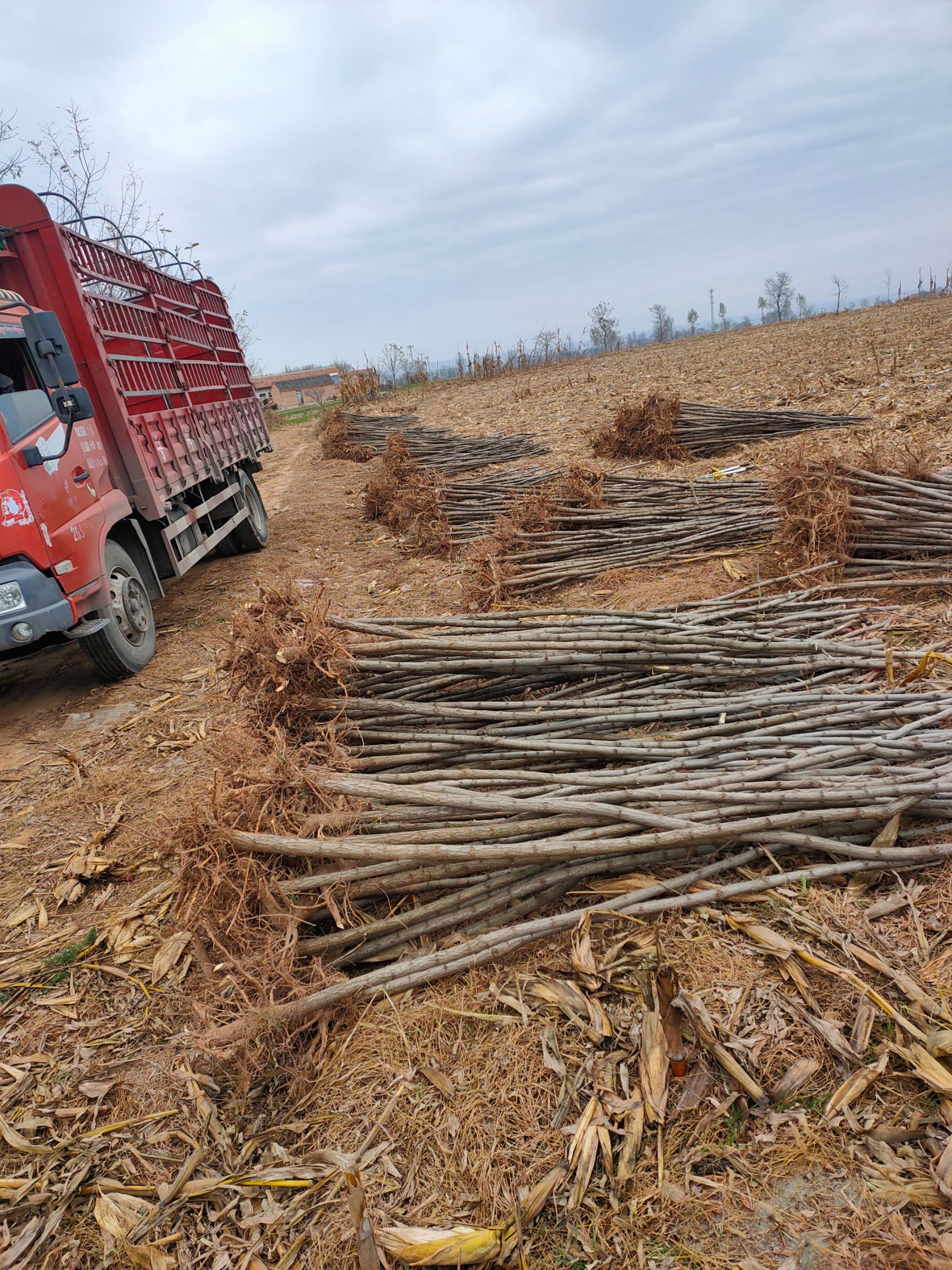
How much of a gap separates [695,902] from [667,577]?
366cm

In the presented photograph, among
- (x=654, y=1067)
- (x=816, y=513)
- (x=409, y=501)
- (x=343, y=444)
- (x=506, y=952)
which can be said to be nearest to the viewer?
(x=654, y=1067)

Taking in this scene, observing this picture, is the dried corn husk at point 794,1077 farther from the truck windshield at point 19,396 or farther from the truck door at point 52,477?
the truck windshield at point 19,396

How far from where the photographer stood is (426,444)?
43.0 ft

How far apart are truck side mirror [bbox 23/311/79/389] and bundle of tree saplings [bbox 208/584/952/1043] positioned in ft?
10.7

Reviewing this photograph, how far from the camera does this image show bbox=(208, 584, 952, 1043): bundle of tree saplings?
2617mm

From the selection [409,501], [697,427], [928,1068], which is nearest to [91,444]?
[409,501]

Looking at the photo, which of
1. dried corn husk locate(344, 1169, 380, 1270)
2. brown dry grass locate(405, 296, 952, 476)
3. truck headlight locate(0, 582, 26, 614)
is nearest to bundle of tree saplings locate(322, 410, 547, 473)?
brown dry grass locate(405, 296, 952, 476)

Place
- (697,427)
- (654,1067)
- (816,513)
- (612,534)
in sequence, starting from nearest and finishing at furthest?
(654,1067), (816,513), (612,534), (697,427)

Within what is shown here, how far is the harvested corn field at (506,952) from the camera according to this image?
73.6 inches

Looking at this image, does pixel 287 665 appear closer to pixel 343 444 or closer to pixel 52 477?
pixel 52 477

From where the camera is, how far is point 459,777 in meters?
3.08

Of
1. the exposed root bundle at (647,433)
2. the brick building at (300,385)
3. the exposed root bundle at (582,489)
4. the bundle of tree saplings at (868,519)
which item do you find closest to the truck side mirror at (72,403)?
the exposed root bundle at (582,489)

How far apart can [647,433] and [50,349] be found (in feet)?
24.1

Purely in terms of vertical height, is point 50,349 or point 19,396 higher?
point 50,349
